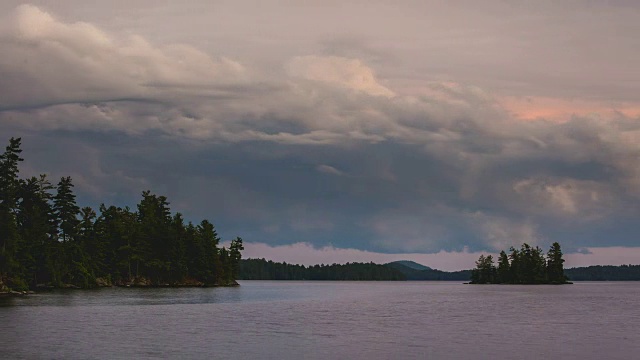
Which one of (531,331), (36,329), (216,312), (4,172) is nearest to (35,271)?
(4,172)

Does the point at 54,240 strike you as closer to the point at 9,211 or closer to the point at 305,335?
the point at 9,211

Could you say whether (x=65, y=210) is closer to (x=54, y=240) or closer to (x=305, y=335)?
(x=54, y=240)

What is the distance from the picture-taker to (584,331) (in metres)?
70.8

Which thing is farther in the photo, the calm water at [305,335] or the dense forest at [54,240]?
the dense forest at [54,240]

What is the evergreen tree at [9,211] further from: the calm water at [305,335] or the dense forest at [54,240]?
the calm water at [305,335]

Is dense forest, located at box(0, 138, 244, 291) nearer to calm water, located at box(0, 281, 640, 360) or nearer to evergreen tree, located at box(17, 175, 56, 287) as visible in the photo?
evergreen tree, located at box(17, 175, 56, 287)

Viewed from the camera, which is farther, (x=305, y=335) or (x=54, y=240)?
(x=54, y=240)

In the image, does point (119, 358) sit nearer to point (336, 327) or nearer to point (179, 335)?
point (179, 335)

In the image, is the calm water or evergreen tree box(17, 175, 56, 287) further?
evergreen tree box(17, 175, 56, 287)

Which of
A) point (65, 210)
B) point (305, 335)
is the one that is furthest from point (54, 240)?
point (305, 335)

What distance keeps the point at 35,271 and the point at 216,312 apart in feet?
245

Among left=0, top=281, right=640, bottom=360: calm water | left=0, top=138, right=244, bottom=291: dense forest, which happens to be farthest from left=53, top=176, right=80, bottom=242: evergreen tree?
left=0, top=281, right=640, bottom=360: calm water

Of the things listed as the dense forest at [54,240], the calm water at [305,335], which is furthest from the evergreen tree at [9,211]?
the calm water at [305,335]

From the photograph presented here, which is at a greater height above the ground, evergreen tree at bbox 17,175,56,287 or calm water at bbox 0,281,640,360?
evergreen tree at bbox 17,175,56,287
